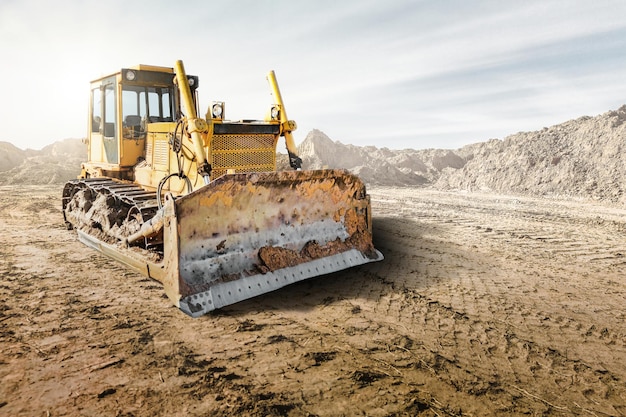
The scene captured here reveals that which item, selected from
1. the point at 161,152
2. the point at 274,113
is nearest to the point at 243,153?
the point at 274,113

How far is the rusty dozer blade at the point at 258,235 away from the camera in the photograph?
427cm

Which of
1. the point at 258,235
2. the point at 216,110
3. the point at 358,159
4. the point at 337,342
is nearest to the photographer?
the point at 337,342

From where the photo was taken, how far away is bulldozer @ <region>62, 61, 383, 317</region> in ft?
14.4

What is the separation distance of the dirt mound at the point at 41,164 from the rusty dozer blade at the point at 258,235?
18332 millimetres

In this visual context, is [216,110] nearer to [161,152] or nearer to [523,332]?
[161,152]

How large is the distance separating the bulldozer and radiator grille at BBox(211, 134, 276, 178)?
15 mm

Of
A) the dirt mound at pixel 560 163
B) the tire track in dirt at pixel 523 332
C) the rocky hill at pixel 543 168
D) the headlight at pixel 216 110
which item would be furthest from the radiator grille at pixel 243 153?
the dirt mound at pixel 560 163

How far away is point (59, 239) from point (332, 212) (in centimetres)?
536

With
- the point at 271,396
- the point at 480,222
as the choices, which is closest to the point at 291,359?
the point at 271,396

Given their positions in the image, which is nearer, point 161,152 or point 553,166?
point 161,152

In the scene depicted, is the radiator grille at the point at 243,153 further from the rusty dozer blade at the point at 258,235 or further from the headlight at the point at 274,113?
the rusty dozer blade at the point at 258,235

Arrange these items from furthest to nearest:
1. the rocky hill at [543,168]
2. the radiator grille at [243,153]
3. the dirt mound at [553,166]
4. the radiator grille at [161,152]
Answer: the rocky hill at [543,168] → the dirt mound at [553,166] → the radiator grille at [161,152] → the radiator grille at [243,153]

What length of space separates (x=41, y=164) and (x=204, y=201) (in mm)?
29739

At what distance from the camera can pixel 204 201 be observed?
4465mm
